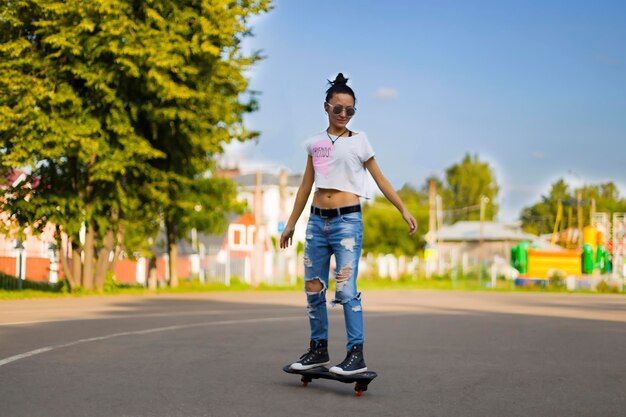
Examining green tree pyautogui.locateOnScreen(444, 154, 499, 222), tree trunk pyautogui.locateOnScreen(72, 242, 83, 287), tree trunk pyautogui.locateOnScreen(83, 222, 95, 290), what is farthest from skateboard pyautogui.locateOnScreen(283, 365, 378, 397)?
green tree pyautogui.locateOnScreen(444, 154, 499, 222)

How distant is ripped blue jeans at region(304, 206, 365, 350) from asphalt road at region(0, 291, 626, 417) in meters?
0.44

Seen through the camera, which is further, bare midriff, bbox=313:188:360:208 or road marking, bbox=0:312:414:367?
road marking, bbox=0:312:414:367

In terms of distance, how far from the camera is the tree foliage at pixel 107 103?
20922 millimetres

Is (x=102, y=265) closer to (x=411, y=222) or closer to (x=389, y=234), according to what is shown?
(x=411, y=222)

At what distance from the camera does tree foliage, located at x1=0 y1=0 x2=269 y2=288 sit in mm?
20922

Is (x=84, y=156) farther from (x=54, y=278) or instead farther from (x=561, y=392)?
(x=561, y=392)

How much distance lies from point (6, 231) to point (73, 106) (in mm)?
3675

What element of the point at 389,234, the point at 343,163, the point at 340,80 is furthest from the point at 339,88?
the point at 389,234

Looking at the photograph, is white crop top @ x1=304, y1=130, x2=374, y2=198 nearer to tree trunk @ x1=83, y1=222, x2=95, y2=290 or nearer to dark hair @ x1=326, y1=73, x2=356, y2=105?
dark hair @ x1=326, y1=73, x2=356, y2=105

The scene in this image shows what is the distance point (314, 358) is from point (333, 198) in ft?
3.55

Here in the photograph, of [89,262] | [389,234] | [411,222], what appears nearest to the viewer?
[411,222]

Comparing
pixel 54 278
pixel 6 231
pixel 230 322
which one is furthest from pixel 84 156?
pixel 230 322

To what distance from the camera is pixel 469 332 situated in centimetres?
1191

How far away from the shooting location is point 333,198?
6.48 meters
